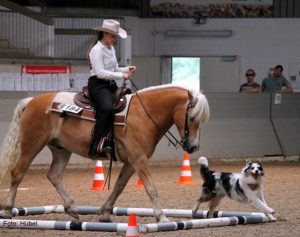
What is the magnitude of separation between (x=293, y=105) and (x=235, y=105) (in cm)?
174

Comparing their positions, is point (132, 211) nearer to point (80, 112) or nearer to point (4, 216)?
point (80, 112)

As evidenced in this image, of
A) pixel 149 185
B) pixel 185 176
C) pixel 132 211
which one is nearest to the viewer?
pixel 149 185

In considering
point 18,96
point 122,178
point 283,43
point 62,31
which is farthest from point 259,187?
point 283,43

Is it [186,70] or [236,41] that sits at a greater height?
[236,41]

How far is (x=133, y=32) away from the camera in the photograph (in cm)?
2911

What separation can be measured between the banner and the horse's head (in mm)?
17765

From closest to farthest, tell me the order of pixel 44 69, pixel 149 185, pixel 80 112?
pixel 149 185
pixel 80 112
pixel 44 69

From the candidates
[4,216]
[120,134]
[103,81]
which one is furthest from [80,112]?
[4,216]

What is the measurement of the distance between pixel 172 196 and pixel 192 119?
12.7ft

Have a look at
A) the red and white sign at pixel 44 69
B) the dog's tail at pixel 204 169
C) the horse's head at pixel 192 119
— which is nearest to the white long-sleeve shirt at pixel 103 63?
the horse's head at pixel 192 119

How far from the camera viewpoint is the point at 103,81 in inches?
474

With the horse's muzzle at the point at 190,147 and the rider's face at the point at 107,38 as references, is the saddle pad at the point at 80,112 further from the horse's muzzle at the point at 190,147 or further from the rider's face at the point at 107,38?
the horse's muzzle at the point at 190,147

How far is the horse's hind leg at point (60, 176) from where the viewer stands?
12.3 m

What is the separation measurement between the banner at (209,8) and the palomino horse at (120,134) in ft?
55.8
